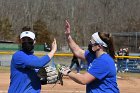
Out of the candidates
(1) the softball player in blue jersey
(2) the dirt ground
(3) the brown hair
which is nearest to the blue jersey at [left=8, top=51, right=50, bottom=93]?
(1) the softball player in blue jersey

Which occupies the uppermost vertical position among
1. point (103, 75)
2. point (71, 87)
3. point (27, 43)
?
point (27, 43)

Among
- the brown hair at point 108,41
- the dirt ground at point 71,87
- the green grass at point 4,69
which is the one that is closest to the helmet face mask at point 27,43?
the brown hair at point 108,41

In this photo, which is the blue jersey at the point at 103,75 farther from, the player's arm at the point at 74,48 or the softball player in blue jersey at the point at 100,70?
the player's arm at the point at 74,48

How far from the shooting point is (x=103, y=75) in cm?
568

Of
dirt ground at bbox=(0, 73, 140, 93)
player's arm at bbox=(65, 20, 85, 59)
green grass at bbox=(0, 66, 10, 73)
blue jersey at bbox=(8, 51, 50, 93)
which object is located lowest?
green grass at bbox=(0, 66, 10, 73)

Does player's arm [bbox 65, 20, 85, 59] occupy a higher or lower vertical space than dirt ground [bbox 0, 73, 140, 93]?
higher

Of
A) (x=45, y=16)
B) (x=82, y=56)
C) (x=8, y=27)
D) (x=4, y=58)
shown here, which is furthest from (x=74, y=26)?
(x=82, y=56)

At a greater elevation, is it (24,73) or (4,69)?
(24,73)

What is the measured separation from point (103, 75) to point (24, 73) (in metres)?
1.27

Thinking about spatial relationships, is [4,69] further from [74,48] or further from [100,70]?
[100,70]

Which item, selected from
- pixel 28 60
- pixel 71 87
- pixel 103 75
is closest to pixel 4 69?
pixel 71 87

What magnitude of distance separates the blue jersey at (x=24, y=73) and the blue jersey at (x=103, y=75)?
84 centimetres

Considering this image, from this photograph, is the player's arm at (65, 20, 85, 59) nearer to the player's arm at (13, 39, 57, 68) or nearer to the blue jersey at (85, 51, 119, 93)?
the player's arm at (13, 39, 57, 68)

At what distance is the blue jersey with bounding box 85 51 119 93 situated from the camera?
5673mm
